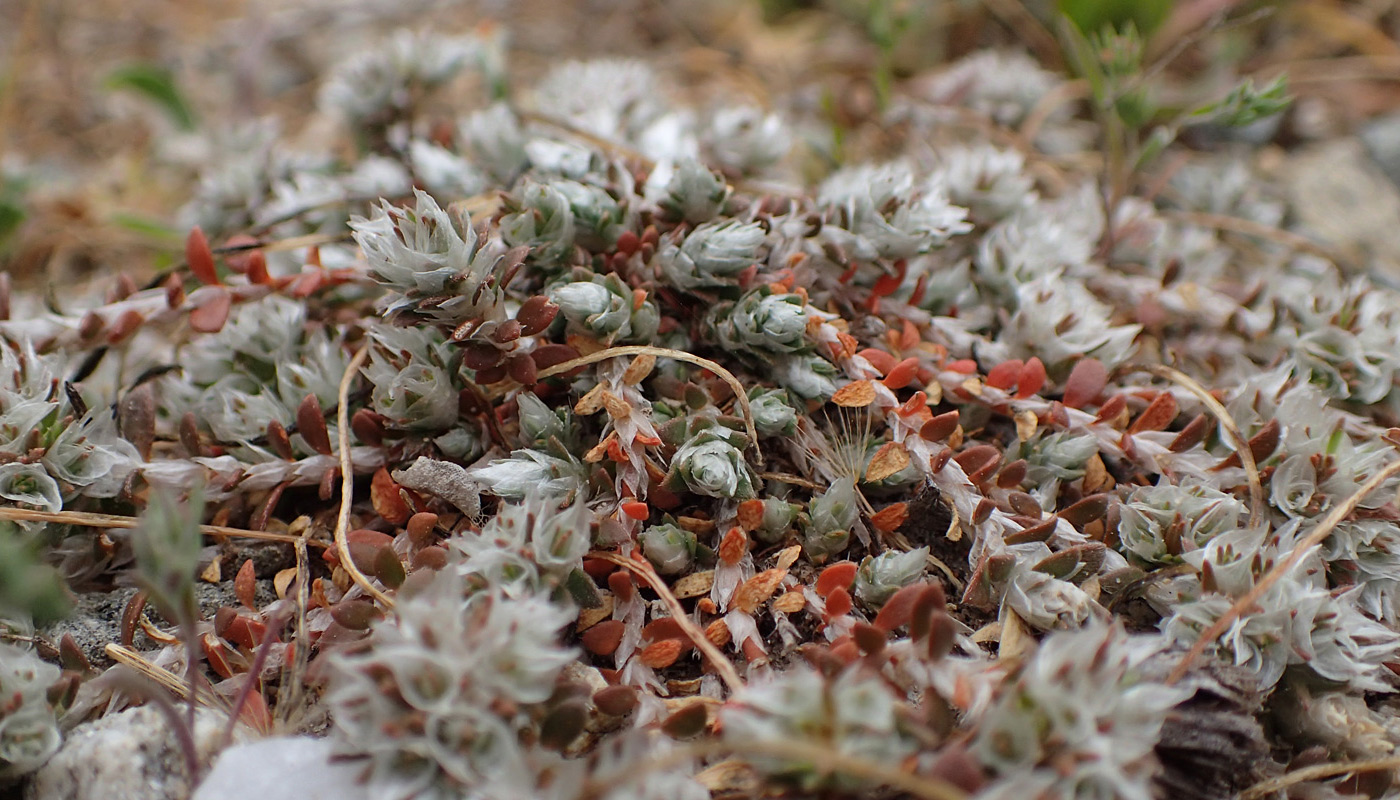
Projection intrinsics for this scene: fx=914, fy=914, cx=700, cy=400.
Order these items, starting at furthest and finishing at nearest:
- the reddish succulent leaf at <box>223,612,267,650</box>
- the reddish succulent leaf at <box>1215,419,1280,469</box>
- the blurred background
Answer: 1. the blurred background
2. the reddish succulent leaf at <box>1215,419,1280,469</box>
3. the reddish succulent leaf at <box>223,612,267,650</box>

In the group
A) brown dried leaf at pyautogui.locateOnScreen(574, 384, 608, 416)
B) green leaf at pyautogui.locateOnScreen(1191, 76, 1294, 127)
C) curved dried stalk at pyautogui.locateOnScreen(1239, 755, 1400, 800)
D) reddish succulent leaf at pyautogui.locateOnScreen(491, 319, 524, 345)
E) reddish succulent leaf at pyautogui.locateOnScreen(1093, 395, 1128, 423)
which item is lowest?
curved dried stalk at pyautogui.locateOnScreen(1239, 755, 1400, 800)

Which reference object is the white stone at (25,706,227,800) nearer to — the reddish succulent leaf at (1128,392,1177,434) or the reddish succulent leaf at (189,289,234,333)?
the reddish succulent leaf at (189,289,234,333)

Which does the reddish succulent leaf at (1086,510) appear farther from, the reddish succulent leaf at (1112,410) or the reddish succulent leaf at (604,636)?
the reddish succulent leaf at (604,636)

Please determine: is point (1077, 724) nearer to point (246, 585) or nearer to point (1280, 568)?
point (1280, 568)

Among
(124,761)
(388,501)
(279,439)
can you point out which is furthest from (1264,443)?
(124,761)

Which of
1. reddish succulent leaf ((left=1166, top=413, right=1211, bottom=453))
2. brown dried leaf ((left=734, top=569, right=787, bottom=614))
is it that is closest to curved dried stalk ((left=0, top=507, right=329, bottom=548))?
brown dried leaf ((left=734, top=569, right=787, bottom=614))

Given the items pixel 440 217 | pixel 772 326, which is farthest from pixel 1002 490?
pixel 440 217
